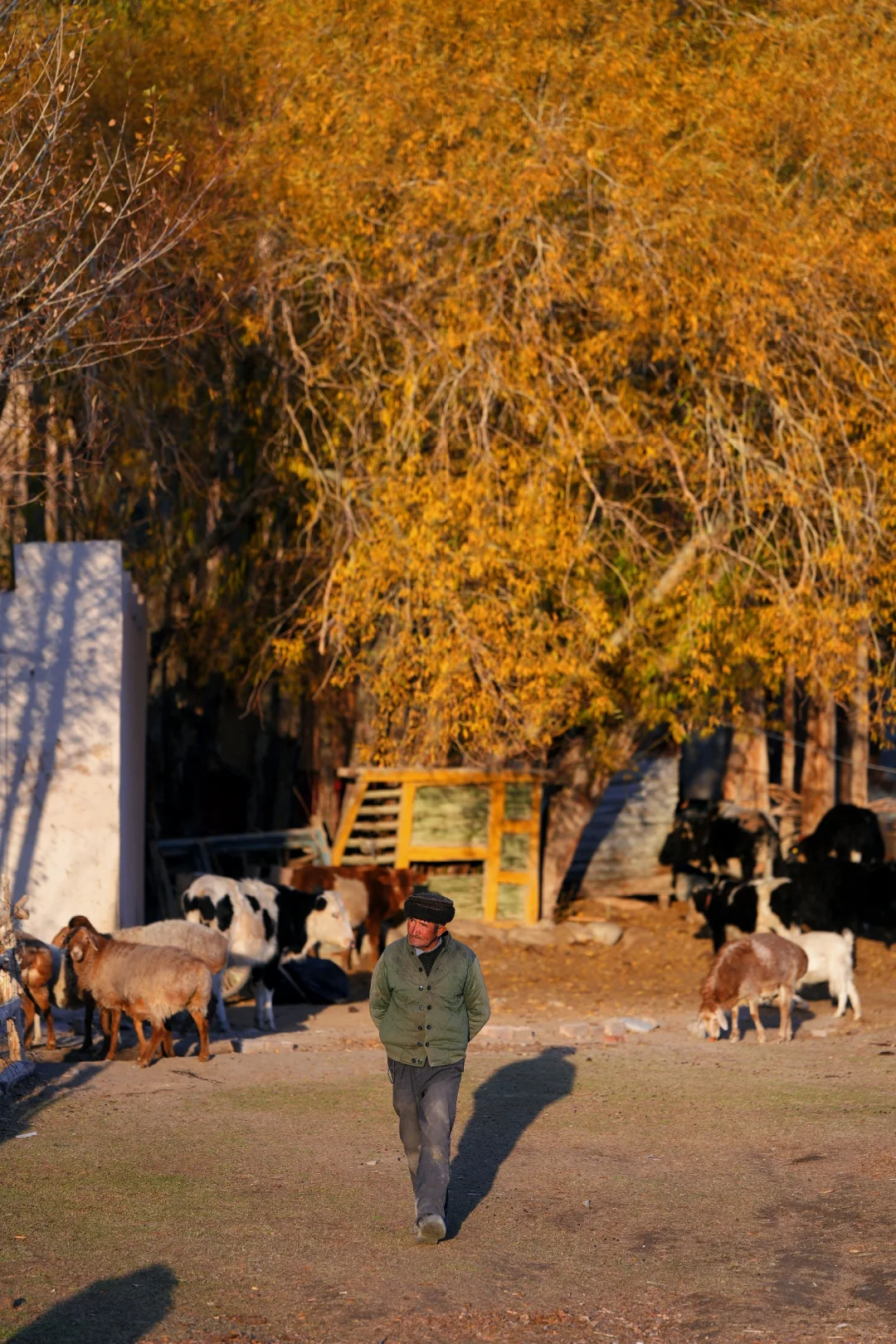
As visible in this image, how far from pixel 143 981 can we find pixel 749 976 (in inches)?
173

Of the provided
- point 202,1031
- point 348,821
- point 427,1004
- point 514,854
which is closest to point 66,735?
point 202,1031

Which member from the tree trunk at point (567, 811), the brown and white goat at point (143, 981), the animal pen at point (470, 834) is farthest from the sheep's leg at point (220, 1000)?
the tree trunk at point (567, 811)

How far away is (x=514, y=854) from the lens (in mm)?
18641

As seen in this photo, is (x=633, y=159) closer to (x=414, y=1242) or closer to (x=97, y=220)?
(x=97, y=220)

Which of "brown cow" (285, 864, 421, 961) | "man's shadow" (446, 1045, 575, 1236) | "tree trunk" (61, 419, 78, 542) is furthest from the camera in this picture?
"brown cow" (285, 864, 421, 961)

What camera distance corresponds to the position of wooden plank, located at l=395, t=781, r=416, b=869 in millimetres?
18312

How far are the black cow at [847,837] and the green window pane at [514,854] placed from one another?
3.19 meters

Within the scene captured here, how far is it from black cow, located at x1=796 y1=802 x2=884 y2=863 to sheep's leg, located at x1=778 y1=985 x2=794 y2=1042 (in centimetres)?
637

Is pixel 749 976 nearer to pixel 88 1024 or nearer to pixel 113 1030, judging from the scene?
pixel 113 1030

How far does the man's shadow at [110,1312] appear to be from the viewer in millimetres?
5766

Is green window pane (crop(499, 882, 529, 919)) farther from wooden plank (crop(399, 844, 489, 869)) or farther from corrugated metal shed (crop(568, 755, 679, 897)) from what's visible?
corrugated metal shed (crop(568, 755, 679, 897))

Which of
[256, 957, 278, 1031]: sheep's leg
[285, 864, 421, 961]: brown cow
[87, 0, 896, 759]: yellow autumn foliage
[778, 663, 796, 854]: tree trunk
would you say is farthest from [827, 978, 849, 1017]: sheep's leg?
[778, 663, 796, 854]: tree trunk

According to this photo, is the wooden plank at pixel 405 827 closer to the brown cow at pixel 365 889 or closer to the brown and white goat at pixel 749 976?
the brown cow at pixel 365 889

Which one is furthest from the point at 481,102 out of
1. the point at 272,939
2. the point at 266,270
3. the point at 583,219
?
the point at 272,939
